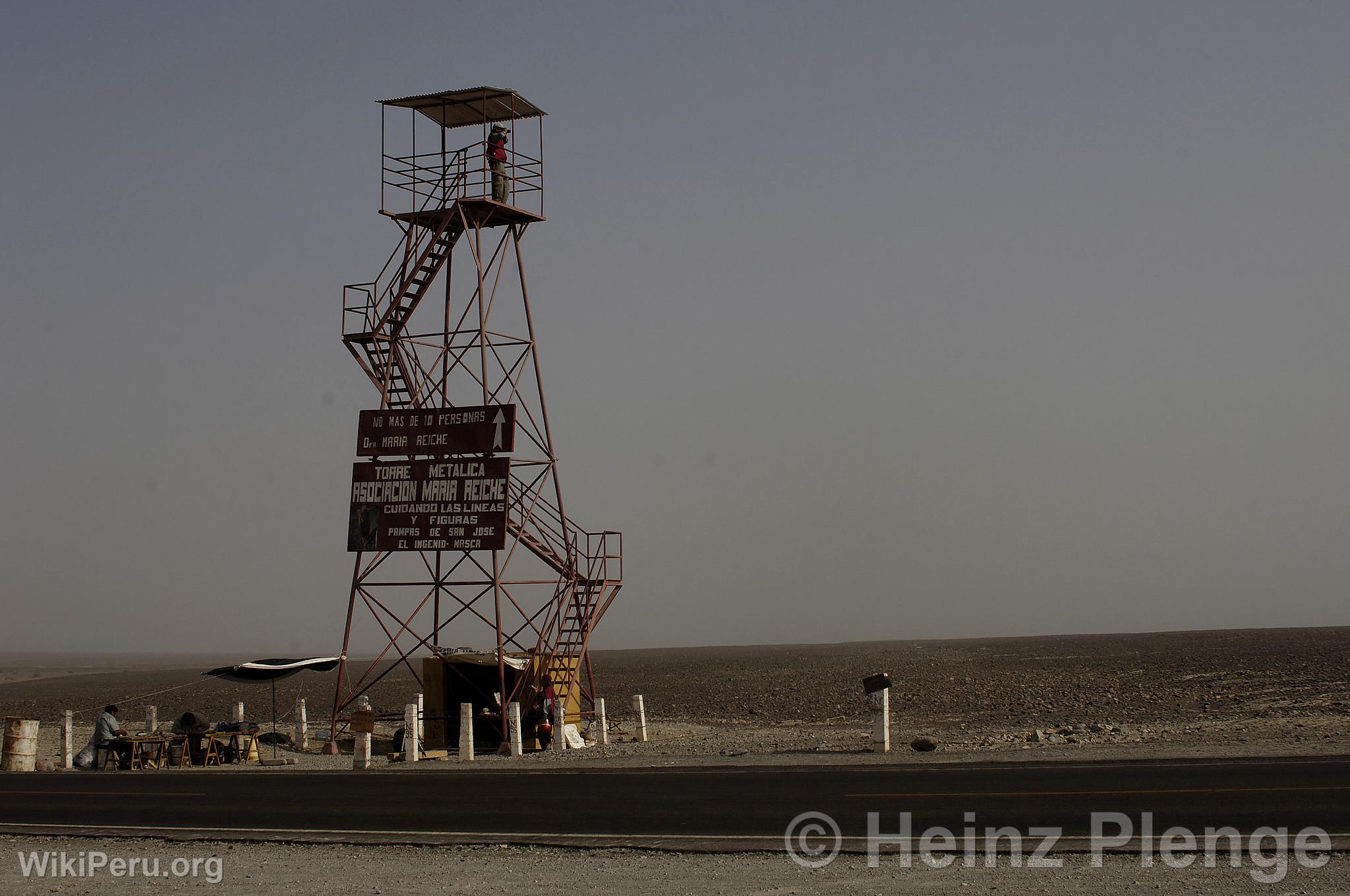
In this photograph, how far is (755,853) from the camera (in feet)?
45.6

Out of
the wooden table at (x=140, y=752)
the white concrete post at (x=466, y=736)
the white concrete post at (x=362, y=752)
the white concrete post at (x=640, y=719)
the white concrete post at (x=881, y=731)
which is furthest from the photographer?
the white concrete post at (x=640, y=719)

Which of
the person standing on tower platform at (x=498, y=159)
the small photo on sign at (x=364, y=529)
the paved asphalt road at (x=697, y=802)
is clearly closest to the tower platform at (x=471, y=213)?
the person standing on tower platform at (x=498, y=159)

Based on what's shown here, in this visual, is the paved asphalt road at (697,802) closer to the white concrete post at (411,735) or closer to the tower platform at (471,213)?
the white concrete post at (411,735)

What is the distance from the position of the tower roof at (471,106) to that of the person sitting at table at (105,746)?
1563 centimetres

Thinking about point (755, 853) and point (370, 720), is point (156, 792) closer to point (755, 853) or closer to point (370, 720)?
point (370, 720)

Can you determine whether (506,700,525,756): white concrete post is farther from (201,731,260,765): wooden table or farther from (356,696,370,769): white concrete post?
(201,731,260,765): wooden table

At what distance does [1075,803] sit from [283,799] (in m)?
11.6

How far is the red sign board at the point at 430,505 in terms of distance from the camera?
31062 millimetres

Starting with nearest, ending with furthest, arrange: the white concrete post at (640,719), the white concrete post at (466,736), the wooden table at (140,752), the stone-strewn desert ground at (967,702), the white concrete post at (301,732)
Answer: the stone-strewn desert ground at (967,702), the white concrete post at (466,736), the wooden table at (140,752), the white concrete post at (640,719), the white concrete post at (301,732)

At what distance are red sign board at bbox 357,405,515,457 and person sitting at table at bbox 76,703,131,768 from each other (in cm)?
819

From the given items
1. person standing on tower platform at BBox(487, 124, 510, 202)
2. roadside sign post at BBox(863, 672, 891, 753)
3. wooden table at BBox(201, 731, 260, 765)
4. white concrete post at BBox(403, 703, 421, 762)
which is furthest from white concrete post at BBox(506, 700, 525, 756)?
person standing on tower platform at BBox(487, 124, 510, 202)

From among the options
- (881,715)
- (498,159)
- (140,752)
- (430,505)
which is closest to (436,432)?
(430,505)

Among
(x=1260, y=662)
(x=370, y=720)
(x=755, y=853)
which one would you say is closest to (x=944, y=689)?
(x=1260, y=662)

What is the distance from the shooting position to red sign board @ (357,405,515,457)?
31.3m
